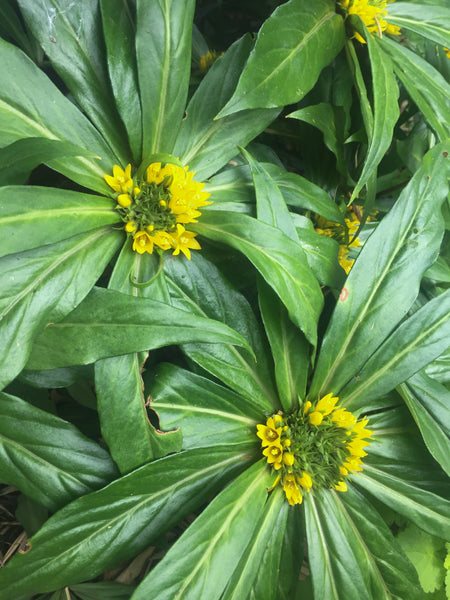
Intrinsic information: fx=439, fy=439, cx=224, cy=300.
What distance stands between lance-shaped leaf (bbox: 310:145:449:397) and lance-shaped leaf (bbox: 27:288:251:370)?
0.31 m

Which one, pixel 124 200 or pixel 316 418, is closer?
pixel 124 200

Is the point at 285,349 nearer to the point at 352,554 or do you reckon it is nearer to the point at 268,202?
the point at 268,202

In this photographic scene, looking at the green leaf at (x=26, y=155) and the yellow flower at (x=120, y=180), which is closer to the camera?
the green leaf at (x=26, y=155)

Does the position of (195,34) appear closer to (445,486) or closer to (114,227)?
(114,227)


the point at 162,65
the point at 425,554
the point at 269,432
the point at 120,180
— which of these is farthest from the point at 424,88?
the point at 425,554

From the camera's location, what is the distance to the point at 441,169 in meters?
0.84

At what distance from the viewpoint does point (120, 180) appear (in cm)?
70

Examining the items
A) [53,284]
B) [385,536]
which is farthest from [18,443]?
[385,536]

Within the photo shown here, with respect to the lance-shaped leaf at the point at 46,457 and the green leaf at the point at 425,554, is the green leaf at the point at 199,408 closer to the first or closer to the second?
the lance-shaped leaf at the point at 46,457

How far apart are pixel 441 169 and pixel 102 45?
25.3 inches

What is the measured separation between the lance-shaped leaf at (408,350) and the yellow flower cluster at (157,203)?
44cm

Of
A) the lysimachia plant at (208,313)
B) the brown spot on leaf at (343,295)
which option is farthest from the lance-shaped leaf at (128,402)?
the brown spot on leaf at (343,295)

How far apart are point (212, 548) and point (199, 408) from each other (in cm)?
22

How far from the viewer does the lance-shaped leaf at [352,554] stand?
0.80 meters
